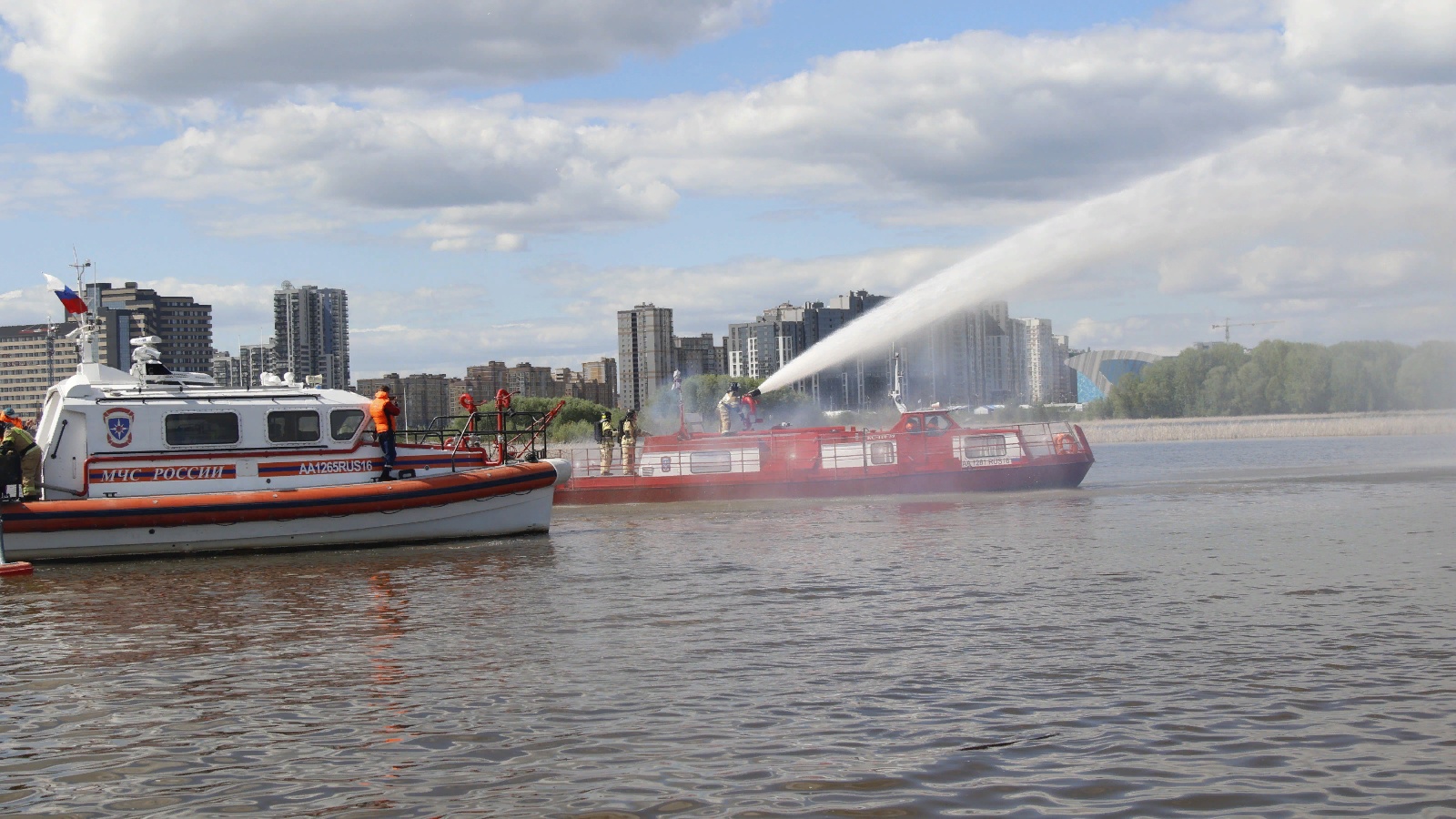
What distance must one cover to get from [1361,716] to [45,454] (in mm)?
18435

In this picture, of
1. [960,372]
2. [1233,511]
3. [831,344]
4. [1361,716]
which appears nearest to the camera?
[1361,716]

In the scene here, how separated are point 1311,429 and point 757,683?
6449 centimetres

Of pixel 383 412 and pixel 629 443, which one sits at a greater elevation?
pixel 383 412

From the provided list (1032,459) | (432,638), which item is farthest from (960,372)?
(432,638)

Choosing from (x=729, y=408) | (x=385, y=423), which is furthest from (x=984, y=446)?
(x=385, y=423)

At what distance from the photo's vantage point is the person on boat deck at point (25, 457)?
1862cm

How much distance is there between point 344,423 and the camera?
20531 millimetres

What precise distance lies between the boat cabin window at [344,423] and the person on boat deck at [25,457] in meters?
4.32

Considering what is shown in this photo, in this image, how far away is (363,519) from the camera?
20.1 m

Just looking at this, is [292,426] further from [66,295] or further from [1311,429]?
[1311,429]

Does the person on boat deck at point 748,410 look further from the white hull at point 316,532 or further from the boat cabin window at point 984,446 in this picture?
the white hull at point 316,532

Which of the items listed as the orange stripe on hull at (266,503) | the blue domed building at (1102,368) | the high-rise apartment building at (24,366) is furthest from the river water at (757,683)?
the blue domed building at (1102,368)

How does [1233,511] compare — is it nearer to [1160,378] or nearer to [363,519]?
[363,519]

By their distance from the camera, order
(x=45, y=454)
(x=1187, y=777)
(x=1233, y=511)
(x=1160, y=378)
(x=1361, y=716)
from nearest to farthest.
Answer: (x=1187, y=777) < (x=1361, y=716) < (x=45, y=454) < (x=1233, y=511) < (x=1160, y=378)
